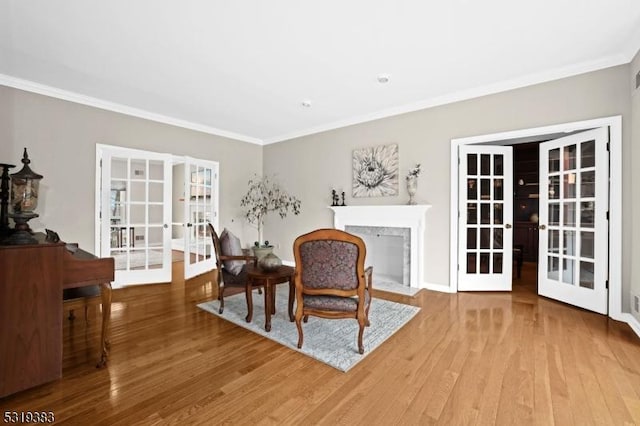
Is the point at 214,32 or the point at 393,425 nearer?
the point at 393,425

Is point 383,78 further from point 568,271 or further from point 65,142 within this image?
point 65,142

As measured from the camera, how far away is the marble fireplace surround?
4.25m

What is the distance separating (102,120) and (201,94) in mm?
1573

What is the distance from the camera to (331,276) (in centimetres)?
234

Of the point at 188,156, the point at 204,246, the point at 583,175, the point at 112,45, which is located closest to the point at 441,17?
the point at 583,175

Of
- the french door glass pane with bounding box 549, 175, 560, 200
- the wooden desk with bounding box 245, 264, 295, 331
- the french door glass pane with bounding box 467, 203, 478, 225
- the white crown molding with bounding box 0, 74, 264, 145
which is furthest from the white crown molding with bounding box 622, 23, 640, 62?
the white crown molding with bounding box 0, 74, 264, 145

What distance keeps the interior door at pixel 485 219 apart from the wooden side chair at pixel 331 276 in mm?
2386

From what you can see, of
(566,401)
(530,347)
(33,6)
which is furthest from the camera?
(530,347)

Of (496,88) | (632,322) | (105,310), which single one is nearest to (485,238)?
(632,322)

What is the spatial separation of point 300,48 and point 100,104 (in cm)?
321

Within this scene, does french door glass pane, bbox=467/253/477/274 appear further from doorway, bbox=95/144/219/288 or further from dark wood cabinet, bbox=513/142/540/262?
doorway, bbox=95/144/219/288

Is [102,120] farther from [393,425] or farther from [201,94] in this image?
[393,425]

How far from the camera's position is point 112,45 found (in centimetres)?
278

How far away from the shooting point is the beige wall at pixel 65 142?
353 centimetres
